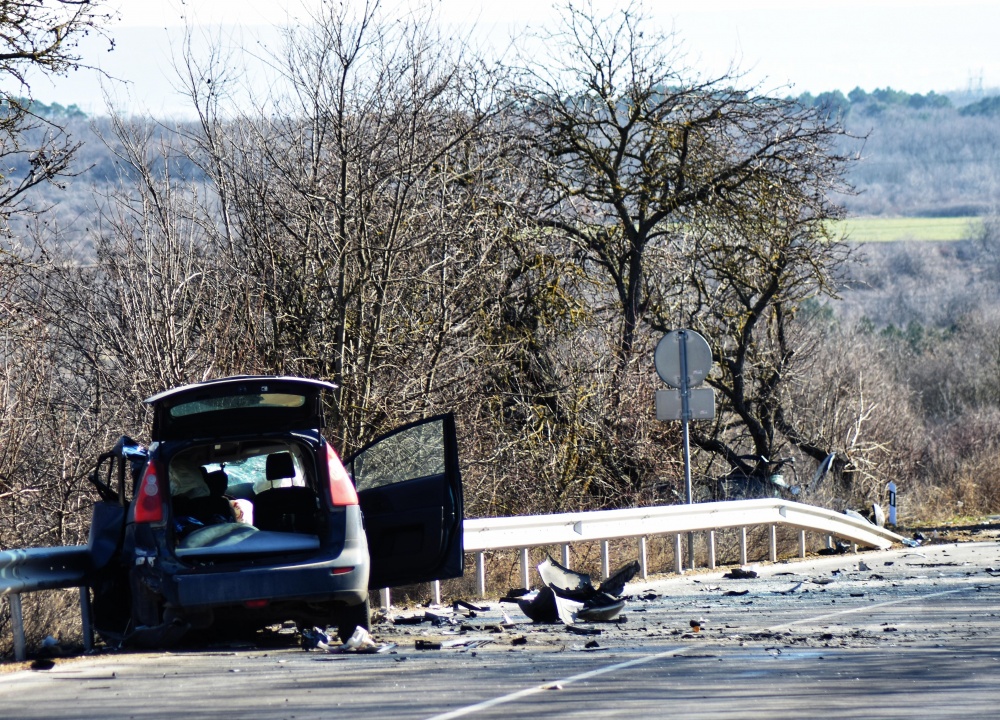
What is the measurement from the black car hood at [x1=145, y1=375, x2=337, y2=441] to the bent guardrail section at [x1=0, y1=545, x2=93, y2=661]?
1.25 m

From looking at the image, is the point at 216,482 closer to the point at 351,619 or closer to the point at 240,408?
the point at 240,408

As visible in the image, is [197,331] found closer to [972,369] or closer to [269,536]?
[269,536]

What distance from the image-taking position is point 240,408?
29.4 ft

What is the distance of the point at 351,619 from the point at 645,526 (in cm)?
618

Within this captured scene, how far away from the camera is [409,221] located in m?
16.3

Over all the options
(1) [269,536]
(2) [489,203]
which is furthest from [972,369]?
(1) [269,536]

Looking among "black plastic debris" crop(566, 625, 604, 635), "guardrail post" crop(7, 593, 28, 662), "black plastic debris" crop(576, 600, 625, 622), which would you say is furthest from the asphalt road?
"guardrail post" crop(7, 593, 28, 662)

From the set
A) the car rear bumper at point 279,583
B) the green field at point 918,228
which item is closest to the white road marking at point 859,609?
the car rear bumper at point 279,583

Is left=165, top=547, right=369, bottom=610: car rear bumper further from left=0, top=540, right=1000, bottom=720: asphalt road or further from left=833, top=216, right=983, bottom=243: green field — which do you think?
left=833, top=216, right=983, bottom=243: green field

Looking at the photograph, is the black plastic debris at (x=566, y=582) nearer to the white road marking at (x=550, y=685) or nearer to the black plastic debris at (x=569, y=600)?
the black plastic debris at (x=569, y=600)

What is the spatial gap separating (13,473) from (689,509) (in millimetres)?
7653

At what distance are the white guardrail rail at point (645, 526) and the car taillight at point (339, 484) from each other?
304 centimetres

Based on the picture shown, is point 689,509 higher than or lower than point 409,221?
lower

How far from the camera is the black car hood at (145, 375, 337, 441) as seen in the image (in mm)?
8711
